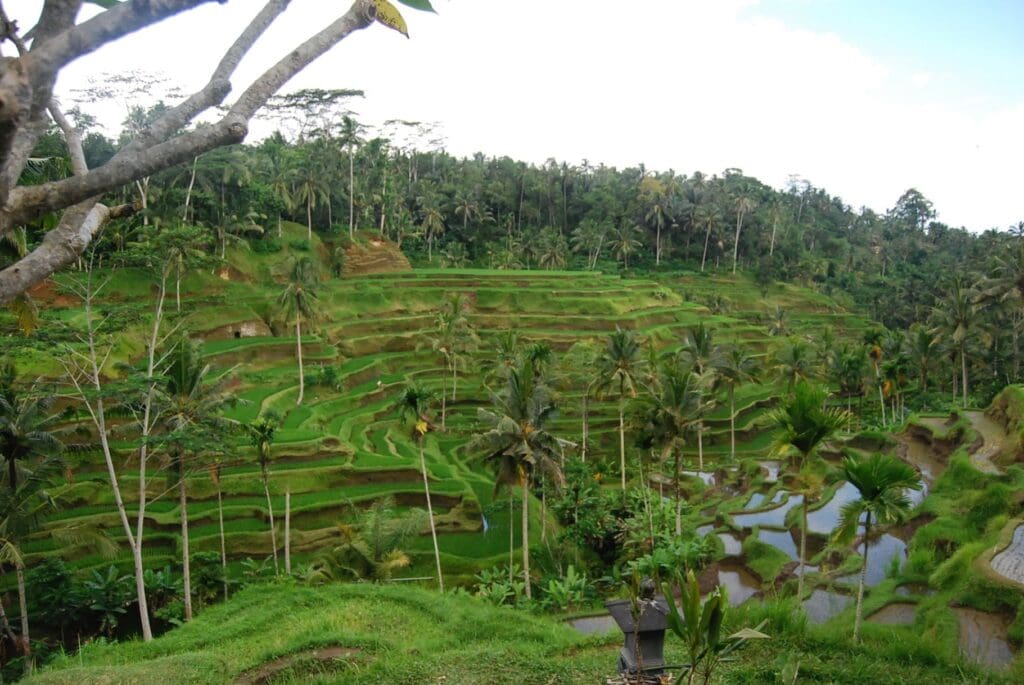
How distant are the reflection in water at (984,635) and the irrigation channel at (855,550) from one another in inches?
0.7

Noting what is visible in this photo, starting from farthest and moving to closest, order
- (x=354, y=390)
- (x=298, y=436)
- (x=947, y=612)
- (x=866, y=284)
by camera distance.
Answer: (x=866, y=284) → (x=354, y=390) → (x=298, y=436) → (x=947, y=612)

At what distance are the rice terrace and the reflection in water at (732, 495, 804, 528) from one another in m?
0.23

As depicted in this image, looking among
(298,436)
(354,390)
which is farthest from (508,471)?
(354,390)

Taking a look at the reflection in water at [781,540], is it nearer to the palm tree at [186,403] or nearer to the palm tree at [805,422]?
the palm tree at [805,422]

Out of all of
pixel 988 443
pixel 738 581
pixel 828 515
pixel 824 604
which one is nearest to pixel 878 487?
pixel 824 604

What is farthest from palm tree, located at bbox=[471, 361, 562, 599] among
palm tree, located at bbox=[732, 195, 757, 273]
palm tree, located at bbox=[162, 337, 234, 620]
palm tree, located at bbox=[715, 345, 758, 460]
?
palm tree, located at bbox=[732, 195, 757, 273]

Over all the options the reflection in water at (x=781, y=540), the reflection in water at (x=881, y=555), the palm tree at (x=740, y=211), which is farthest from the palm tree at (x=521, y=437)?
the palm tree at (x=740, y=211)

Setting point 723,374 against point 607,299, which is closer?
point 723,374

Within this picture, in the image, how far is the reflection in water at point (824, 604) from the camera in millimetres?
19312

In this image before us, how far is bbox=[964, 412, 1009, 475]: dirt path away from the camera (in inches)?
1089

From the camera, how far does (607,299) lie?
57625 mm

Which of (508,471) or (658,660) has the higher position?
(658,660)

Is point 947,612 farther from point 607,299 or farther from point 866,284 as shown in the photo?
point 866,284

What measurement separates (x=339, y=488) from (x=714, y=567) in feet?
47.0
